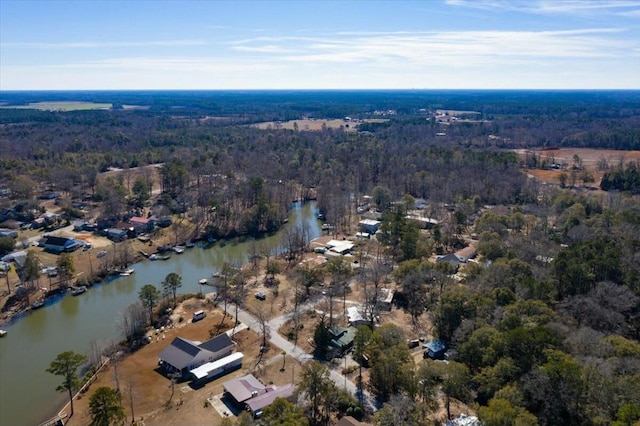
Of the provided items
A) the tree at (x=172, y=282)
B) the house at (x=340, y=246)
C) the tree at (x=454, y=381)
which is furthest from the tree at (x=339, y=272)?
the tree at (x=454, y=381)

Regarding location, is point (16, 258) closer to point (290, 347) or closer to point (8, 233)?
point (8, 233)

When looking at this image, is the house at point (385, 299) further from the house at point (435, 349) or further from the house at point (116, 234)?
the house at point (116, 234)

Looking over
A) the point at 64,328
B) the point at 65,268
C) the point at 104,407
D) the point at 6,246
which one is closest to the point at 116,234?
the point at 6,246

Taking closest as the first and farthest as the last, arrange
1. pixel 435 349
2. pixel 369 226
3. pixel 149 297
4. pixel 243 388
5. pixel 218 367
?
pixel 243 388 → pixel 218 367 → pixel 435 349 → pixel 149 297 → pixel 369 226

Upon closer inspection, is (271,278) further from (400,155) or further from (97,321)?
(400,155)

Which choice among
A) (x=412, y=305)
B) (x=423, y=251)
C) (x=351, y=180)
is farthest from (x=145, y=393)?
(x=351, y=180)

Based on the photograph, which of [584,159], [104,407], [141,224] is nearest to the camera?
[104,407]

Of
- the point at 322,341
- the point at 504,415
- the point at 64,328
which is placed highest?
the point at 504,415
